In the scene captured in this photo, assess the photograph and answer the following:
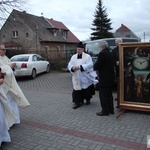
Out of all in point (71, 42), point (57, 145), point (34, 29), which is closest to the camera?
point (57, 145)

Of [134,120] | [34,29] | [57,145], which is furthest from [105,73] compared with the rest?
[34,29]

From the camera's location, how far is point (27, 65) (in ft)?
44.8

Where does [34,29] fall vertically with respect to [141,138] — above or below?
above

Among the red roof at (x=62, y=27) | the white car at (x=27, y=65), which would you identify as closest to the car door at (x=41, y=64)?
the white car at (x=27, y=65)

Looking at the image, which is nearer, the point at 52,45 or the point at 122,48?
the point at 122,48

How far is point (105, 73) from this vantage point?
6027 mm

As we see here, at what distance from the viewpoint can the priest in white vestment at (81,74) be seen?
7.02m

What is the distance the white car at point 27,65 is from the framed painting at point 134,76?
25.3ft

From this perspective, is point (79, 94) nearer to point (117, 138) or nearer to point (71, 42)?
point (117, 138)

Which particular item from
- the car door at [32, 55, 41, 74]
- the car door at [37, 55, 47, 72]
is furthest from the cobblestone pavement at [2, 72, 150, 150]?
the car door at [37, 55, 47, 72]

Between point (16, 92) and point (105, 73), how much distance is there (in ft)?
7.38

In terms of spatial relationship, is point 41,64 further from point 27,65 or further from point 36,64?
point 27,65

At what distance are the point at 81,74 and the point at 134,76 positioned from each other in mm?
1673

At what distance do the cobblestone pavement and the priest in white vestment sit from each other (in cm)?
43
